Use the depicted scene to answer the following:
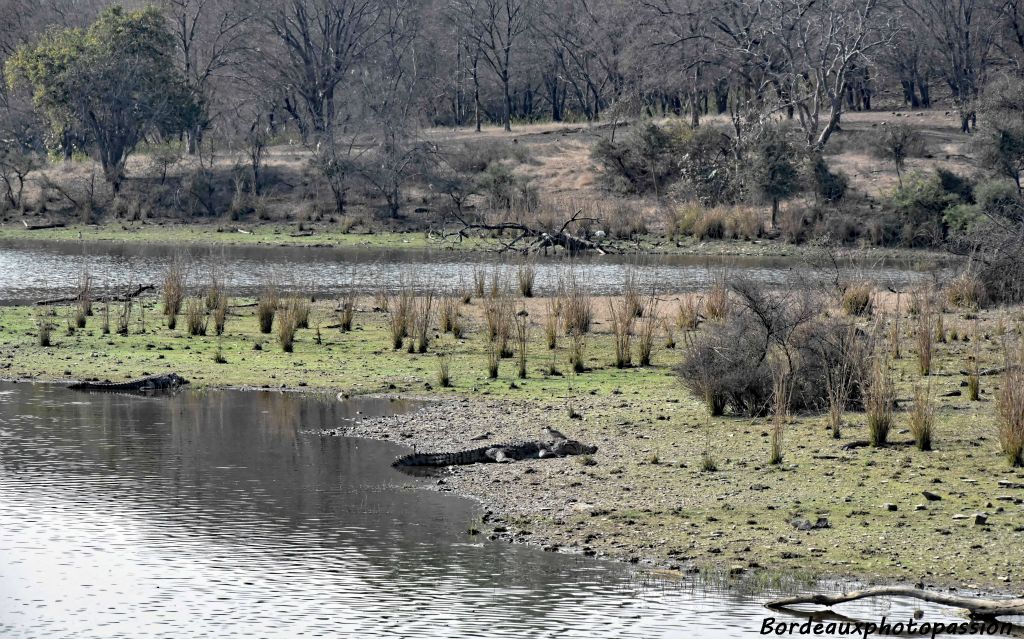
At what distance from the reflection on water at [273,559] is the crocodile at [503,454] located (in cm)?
31

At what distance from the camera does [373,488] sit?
10.8 m

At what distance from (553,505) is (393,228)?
3435 centimetres

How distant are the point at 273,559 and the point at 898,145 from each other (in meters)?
40.7

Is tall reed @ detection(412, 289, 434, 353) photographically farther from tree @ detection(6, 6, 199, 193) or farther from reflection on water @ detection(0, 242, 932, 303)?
tree @ detection(6, 6, 199, 193)

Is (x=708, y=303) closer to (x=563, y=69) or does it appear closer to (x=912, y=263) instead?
(x=912, y=263)

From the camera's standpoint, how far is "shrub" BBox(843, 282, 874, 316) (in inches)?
827

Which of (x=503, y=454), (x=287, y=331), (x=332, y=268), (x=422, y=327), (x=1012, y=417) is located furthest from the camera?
(x=332, y=268)

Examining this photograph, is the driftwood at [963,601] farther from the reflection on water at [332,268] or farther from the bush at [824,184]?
the bush at [824,184]

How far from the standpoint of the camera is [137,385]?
15695mm

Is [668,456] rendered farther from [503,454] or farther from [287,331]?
[287,331]

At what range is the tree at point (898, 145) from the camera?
150 feet

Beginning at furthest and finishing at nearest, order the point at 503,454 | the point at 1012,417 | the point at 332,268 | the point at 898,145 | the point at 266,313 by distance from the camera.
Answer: the point at 898,145, the point at 332,268, the point at 266,313, the point at 503,454, the point at 1012,417

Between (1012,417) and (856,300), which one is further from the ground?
(856,300)

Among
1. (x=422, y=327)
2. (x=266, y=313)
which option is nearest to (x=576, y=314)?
(x=422, y=327)
